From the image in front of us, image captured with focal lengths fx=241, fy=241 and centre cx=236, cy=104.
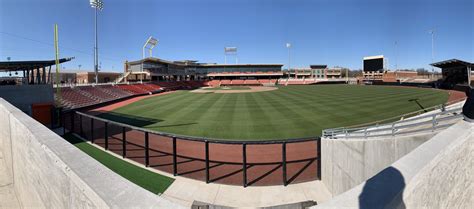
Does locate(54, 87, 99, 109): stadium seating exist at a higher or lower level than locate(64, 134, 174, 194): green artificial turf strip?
higher

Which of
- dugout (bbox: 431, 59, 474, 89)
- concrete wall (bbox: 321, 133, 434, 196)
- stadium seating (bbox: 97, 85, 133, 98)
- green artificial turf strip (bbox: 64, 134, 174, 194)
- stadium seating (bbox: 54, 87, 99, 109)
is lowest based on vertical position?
green artificial turf strip (bbox: 64, 134, 174, 194)

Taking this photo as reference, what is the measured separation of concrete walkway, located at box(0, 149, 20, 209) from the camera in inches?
276

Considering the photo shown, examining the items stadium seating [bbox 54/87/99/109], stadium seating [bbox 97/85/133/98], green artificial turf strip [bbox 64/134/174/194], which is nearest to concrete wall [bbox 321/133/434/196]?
green artificial turf strip [bbox 64/134/174/194]

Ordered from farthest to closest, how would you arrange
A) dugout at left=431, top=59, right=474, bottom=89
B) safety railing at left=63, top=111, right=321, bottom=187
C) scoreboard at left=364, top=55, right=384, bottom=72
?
1. scoreboard at left=364, top=55, right=384, bottom=72
2. dugout at left=431, top=59, right=474, bottom=89
3. safety railing at left=63, top=111, right=321, bottom=187

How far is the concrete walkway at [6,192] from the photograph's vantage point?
700 centimetres

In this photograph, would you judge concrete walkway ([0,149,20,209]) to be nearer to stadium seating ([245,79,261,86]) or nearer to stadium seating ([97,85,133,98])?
stadium seating ([97,85,133,98])

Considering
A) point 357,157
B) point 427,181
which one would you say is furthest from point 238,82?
point 427,181

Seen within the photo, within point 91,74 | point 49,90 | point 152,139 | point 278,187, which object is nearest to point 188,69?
point 91,74

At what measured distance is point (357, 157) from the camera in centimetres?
773

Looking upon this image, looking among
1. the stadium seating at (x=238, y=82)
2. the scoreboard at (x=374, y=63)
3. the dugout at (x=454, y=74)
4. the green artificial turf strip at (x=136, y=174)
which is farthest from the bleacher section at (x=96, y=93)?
the scoreboard at (x=374, y=63)

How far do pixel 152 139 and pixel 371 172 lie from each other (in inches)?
507

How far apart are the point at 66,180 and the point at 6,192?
6691 millimetres

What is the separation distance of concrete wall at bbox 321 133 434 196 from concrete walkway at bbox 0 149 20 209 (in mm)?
10027

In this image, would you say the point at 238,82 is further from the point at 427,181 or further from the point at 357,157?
the point at 427,181
